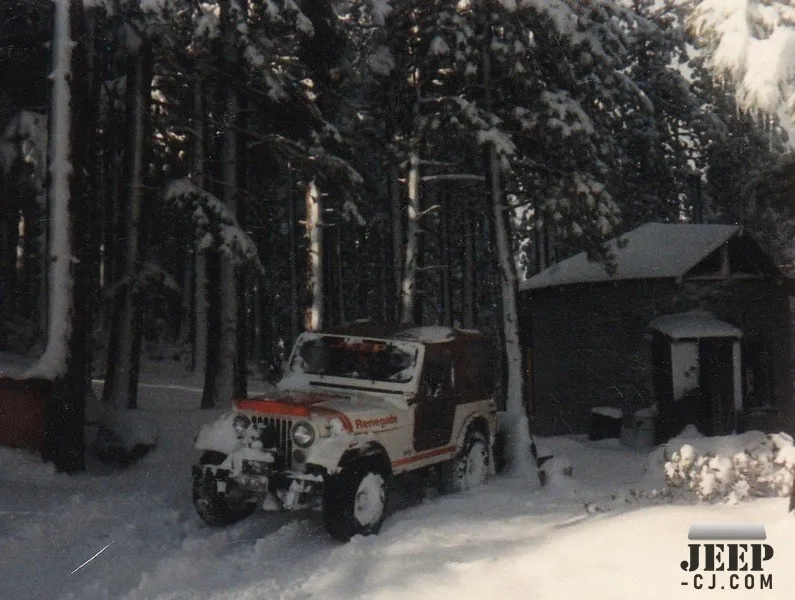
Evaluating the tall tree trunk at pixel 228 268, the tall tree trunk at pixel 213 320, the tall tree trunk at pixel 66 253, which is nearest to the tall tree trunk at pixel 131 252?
the tall tree trunk at pixel 228 268

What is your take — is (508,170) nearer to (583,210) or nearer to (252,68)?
(583,210)

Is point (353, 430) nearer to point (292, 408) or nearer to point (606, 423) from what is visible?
point (292, 408)

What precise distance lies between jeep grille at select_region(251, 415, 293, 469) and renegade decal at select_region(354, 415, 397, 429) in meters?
0.73

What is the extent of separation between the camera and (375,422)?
28.3ft

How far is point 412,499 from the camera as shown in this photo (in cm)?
1032

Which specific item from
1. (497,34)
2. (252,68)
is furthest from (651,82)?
(252,68)

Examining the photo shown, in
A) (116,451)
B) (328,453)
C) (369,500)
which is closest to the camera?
(328,453)

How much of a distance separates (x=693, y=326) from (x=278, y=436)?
15.0 metres

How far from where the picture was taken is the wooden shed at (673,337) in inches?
816

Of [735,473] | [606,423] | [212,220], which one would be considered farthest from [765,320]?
[735,473]

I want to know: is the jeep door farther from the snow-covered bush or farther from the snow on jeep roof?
the snow-covered bush

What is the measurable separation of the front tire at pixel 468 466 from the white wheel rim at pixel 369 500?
6.80ft

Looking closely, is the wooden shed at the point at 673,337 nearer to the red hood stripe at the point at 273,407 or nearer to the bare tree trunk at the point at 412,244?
the bare tree trunk at the point at 412,244

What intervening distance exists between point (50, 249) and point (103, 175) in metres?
10.2
